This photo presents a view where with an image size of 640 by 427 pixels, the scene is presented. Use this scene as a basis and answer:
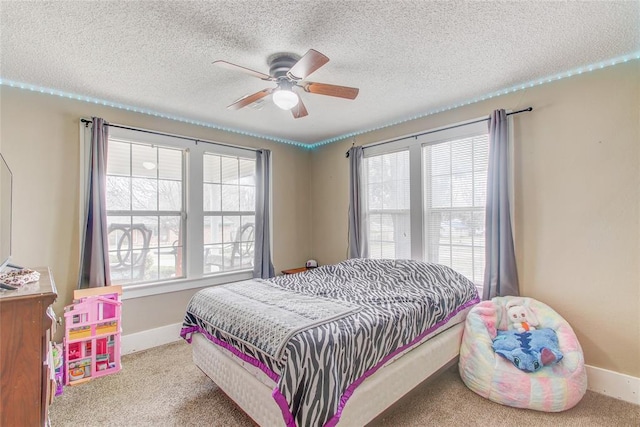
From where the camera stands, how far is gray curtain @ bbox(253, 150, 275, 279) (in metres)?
3.98

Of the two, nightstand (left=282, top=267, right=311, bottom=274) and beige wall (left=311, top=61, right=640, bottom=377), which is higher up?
beige wall (left=311, top=61, right=640, bottom=377)

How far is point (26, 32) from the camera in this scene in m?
1.79

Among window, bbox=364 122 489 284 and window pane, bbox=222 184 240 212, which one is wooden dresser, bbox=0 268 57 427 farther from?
window, bbox=364 122 489 284

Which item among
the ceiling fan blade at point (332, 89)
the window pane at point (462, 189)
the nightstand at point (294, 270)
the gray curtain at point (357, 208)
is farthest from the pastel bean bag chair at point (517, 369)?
the nightstand at point (294, 270)

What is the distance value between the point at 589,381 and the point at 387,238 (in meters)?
2.15

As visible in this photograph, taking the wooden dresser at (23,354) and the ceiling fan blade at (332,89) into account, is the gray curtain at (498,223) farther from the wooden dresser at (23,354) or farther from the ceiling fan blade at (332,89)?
the wooden dresser at (23,354)

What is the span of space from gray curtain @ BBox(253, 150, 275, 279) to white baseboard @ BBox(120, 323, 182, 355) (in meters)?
1.14

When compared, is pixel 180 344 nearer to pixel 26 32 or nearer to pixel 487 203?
pixel 26 32

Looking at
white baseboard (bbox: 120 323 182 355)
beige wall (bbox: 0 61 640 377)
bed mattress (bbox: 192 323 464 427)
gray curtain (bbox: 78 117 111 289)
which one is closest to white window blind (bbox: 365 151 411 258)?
beige wall (bbox: 0 61 640 377)

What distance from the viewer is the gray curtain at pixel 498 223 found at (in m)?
2.66

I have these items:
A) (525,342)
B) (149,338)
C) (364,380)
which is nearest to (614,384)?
(525,342)

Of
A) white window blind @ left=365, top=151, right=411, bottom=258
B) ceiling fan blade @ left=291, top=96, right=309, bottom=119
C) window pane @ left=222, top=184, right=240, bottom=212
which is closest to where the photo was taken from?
ceiling fan blade @ left=291, top=96, right=309, bottom=119

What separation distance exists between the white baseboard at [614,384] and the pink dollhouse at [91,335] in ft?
13.0

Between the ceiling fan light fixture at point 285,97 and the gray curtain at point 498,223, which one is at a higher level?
the ceiling fan light fixture at point 285,97
